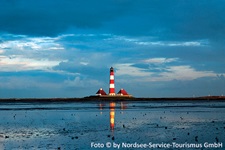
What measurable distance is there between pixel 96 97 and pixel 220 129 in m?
112

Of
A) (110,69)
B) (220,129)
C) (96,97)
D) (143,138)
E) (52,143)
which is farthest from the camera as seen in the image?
(96,97)

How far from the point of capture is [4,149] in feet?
67.5

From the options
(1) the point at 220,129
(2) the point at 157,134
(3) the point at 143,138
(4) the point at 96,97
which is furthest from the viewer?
(4) the point at 96,97

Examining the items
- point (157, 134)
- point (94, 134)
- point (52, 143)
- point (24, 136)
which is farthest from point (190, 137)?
point (24, 136)

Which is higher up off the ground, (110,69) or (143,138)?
(110,69)

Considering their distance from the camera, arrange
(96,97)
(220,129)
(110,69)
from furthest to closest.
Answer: (96,97) → (110,69) → (220,129)

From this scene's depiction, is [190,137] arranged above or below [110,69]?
below

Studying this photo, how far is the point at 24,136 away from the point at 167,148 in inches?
424

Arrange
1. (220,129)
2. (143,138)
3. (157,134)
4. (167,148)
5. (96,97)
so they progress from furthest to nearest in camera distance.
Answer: (96,97), (220,129), (157,134), (143,138), (167,148)

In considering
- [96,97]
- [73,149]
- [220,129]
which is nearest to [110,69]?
[96,97]

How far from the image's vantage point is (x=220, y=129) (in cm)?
2758

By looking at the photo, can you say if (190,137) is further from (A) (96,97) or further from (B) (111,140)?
(A) (96,97)

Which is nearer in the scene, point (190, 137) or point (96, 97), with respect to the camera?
point (190, 137)

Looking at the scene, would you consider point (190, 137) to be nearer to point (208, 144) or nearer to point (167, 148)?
point (208, 144)
